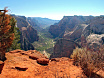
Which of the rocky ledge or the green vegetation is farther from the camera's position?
the green vegetation

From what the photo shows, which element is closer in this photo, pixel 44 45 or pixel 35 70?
pixel 35 70

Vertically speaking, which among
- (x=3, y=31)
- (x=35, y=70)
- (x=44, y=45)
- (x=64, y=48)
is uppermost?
(x=3, y=31)

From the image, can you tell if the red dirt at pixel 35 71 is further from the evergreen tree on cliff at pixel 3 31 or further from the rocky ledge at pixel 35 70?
the evergreen tree on cliff at pixel 3 31

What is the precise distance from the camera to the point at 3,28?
278 inches

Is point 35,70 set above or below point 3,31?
below

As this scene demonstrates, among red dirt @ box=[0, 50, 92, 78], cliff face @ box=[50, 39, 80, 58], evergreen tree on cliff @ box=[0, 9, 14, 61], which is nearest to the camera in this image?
red dirt @ box=[0, 50, 92, 78]

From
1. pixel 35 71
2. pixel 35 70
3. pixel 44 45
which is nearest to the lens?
pixel 35 71

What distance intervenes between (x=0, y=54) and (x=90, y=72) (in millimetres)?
7057

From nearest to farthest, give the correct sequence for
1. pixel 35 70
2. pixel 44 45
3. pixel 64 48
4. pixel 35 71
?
pixel 35 71, pixel 35 70, pixel 64 48, pixel 44 45

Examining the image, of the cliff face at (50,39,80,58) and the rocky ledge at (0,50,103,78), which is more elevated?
the rocky ledge at (0,50,103,78)

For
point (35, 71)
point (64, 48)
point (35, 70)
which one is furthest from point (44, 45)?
point (35, 71)

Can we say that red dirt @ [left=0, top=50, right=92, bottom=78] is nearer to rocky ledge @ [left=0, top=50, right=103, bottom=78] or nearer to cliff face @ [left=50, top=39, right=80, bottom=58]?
rocky ledge @ [left=0, top=50, right=103, bottom=78]

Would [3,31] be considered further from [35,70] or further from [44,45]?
[44,45]

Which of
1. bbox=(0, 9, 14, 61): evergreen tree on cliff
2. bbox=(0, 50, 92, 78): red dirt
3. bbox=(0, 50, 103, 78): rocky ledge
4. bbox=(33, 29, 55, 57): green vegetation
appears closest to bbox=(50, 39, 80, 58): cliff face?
bbox=(33, 29, 55, 57): green vegetation
